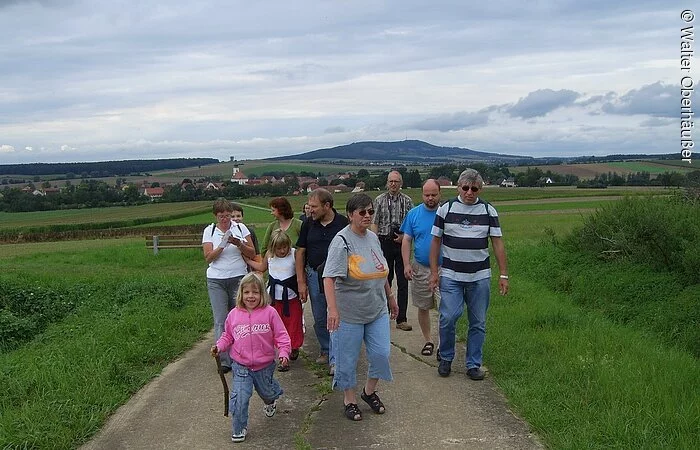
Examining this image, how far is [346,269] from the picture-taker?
17.4ft

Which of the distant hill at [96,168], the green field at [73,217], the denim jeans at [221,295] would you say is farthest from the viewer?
the distant hill at [96,168]

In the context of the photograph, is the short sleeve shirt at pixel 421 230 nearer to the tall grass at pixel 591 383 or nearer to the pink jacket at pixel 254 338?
the tall grass at pixel 591 383

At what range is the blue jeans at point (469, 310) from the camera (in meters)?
6.35

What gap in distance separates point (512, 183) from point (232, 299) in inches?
2342

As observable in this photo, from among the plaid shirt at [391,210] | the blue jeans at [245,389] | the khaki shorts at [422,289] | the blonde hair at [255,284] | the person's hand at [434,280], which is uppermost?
the plaid shirt at [391,210]

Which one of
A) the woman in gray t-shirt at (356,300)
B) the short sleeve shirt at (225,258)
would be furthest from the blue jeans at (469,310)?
the short sleeve shirt at (225,258)

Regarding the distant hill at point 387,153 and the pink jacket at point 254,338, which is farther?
the distant hill at point 387,153

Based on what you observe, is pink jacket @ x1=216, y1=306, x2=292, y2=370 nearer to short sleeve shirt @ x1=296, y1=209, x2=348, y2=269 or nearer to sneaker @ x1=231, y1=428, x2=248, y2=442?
sneaker @ x1=231, y1=428, x2=248, y2=442

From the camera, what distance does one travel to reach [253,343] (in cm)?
517

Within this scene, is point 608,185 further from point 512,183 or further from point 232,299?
point 232,299

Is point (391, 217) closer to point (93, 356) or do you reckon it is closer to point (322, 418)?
point (322, 418)

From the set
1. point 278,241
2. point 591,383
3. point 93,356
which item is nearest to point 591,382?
point 591,383

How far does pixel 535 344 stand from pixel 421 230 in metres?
1.72

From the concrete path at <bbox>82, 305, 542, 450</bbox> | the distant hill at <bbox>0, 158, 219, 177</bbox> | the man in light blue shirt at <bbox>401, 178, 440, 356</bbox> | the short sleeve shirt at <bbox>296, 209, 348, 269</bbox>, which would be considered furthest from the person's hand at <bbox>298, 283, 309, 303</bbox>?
the distant hill at <bbox>0, 158, 219, 177</bbox>
